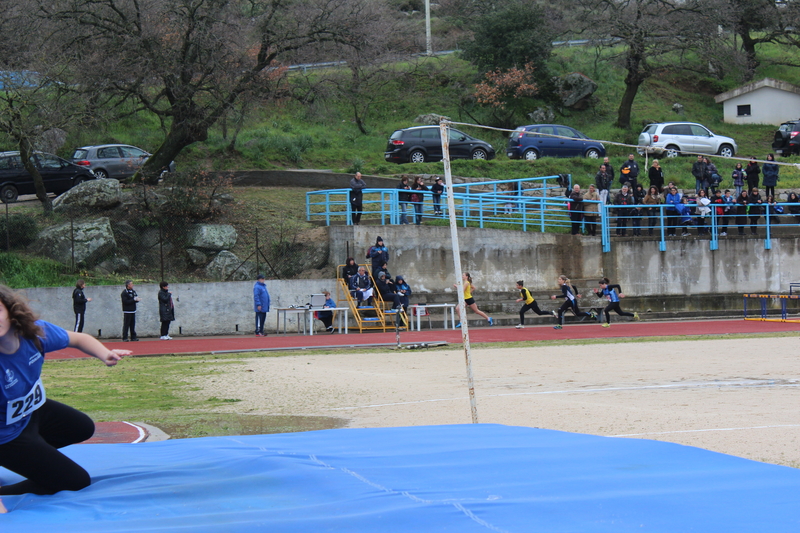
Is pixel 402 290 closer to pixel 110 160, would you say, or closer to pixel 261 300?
pixel 261 300

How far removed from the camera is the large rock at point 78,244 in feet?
81.4

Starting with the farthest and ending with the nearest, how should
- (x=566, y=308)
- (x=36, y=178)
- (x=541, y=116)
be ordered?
(x=541, y=116), (x=36, y=178), (x=566, y=308)

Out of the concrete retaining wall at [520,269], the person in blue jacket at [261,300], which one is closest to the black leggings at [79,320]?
the concrete retaining wall at [520,269]

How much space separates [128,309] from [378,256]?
779 cm

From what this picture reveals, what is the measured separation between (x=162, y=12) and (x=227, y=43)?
7.89 feet

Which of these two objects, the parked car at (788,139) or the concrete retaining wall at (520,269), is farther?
the parked car at (788,139)

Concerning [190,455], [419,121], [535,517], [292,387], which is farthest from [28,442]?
[419,121]

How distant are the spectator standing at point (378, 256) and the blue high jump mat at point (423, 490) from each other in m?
18.4

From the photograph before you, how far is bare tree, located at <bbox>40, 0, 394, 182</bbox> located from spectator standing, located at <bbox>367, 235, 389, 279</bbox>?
7883 mm

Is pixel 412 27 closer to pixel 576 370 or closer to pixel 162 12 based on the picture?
pixel 162 12

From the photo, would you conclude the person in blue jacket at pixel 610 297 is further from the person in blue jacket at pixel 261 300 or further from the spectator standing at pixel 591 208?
the person in blue jacket at pixel 261 300

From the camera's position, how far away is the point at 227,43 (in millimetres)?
26109

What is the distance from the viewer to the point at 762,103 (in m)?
48.6

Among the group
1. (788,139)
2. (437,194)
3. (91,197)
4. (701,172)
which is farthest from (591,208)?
(91,197)
